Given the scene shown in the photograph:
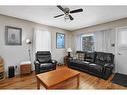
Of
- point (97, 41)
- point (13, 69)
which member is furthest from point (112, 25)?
point (13, 69)

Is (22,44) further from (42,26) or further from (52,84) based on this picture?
(52,84)

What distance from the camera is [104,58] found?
12.3 feet

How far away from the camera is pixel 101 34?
14.5 feet

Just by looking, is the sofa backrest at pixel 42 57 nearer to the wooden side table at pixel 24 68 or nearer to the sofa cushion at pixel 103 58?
the wooden side table at pixel 24 68

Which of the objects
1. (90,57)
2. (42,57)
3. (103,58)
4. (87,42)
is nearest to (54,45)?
(42,57)

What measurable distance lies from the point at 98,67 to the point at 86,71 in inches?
25.3

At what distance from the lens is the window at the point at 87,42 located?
505cm

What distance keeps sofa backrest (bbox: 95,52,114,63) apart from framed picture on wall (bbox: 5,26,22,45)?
3.43 meters

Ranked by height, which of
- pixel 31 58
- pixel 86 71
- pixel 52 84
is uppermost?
pixel 31 58

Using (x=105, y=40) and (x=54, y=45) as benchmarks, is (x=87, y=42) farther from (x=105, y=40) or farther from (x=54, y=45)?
(x=54, y=45)

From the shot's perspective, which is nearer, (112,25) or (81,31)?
(112,25)

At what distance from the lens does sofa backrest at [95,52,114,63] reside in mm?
3558

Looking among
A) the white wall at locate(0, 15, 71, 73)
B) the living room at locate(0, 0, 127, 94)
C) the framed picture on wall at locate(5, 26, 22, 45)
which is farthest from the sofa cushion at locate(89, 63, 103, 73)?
the framed picture on wall at locate(5, 26, 22, 45)

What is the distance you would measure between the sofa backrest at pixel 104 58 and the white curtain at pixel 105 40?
493 millimetres
